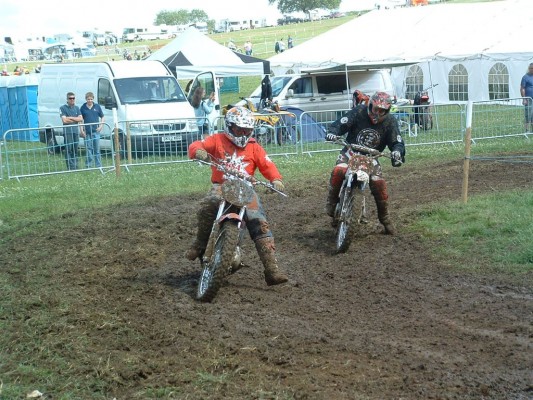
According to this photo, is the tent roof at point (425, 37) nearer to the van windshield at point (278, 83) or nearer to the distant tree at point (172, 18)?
the van windshield at point (278, 83)

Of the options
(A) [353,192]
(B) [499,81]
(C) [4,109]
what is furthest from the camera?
(B) [499,81]

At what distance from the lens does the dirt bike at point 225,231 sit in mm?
8172

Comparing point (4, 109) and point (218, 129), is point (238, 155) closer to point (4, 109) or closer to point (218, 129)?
point (218, 129)

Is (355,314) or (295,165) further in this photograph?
(295,165)

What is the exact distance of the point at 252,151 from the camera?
8.90 metres

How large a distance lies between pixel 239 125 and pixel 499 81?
25.3 m

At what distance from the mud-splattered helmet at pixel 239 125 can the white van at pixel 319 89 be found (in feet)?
53.4

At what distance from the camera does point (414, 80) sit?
3556 centimetres

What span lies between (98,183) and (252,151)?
852 cm

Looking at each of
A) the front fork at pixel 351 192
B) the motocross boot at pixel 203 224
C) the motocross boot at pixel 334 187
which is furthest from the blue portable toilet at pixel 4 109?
the motocross boot at pixel 203 224

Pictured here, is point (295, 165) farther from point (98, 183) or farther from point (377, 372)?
point (377, 372)

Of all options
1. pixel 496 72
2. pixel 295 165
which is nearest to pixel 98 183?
pixel 295 165

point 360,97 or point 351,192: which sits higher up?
point 360,97

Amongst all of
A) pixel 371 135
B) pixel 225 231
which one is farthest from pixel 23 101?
pixel 225 231
